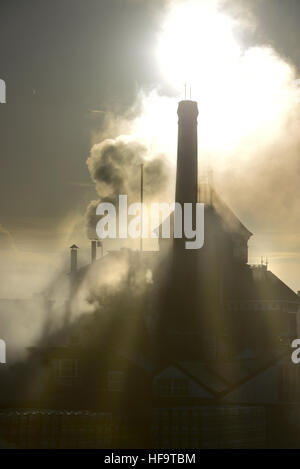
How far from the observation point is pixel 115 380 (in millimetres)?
43500

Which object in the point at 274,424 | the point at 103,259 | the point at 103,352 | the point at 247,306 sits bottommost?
the point at 274,424

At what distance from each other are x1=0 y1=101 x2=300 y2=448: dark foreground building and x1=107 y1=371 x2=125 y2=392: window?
0.06 meters

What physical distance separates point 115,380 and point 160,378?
2.60 meters

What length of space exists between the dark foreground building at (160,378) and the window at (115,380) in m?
0.06

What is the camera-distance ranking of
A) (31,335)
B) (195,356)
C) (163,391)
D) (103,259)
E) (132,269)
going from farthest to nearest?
(103,259) < (132,269) < (195,356) < (31,335) < (163,391)

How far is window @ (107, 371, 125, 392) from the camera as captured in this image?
43312 mm

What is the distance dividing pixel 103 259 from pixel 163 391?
25.6m

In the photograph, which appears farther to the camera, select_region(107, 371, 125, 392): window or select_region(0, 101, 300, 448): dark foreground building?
select_region(107, 371, 125, 392): window

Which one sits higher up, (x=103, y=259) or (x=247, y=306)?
(x=103, y=259)

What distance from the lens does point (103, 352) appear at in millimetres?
44125

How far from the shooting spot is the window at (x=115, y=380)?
43312 mm

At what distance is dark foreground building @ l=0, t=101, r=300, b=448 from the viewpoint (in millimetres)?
41531
